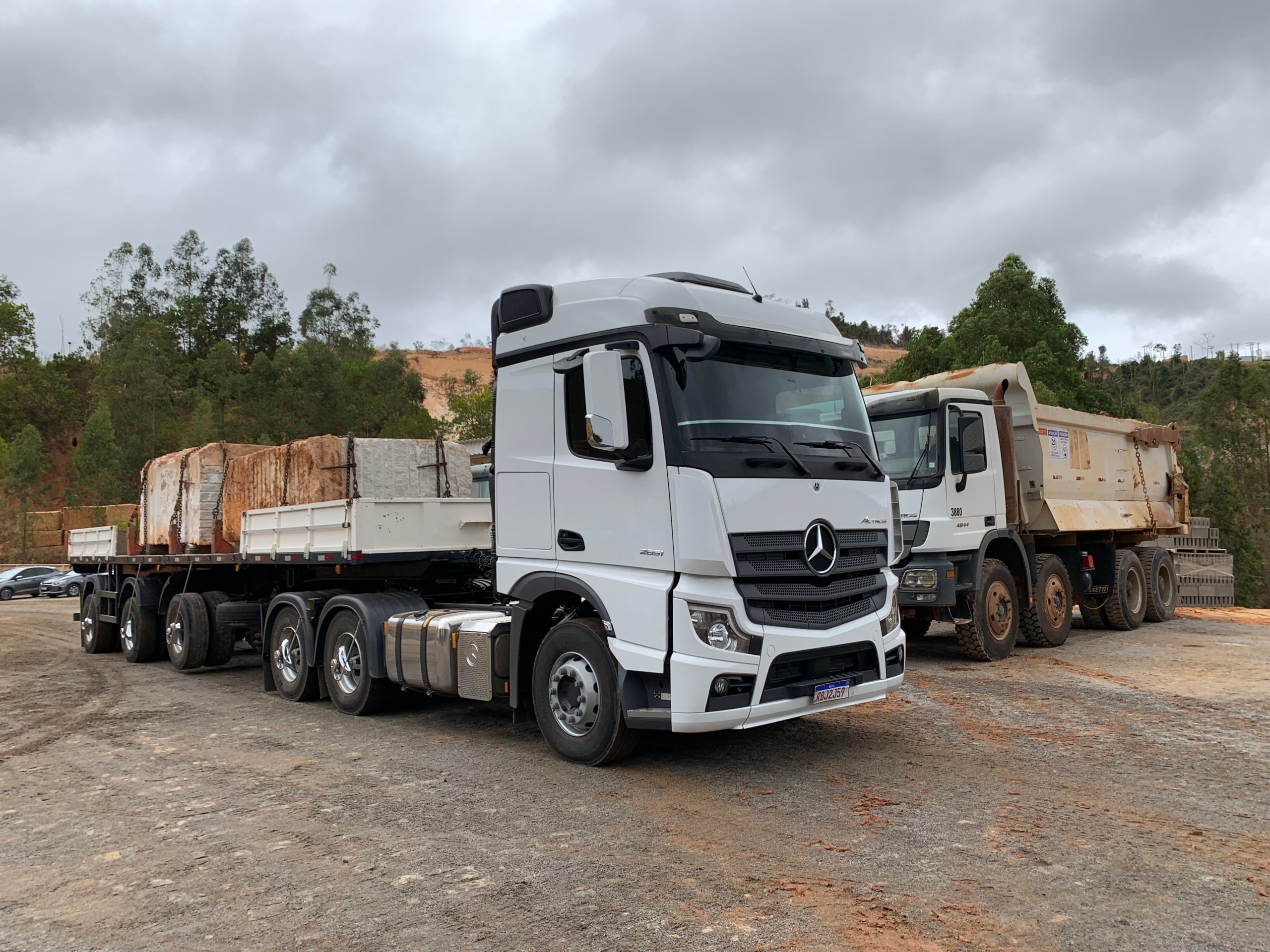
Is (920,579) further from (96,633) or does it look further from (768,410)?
(96,633)

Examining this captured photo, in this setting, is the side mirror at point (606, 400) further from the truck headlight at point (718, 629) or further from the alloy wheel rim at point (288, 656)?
the alloy wheel rim at point (288, 656)

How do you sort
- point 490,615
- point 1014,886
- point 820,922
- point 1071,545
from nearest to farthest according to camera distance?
point 820,922
point 1014,886
point 490,615
point 1071,545

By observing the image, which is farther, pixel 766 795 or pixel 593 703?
pixel 593 703

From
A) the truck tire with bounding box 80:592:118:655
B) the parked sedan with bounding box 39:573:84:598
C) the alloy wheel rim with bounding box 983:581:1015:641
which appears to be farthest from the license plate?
the parked sedan with bounding box 39:573:84:598

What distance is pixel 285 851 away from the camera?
16.3 ft

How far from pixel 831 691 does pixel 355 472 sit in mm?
5472

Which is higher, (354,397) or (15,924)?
(354,397)

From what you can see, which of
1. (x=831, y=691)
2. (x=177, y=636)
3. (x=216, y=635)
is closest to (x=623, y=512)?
(x=831, y=691)

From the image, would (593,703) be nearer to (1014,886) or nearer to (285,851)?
(285,851)

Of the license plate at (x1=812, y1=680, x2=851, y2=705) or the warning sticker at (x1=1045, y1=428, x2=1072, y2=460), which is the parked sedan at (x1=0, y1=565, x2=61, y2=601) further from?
the license plate at (x1=812, y1=680, x2=851, y2=705)

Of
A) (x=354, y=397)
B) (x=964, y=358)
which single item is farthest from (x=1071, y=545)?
(x=354, y=397)

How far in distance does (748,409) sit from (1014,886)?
308 centimetres

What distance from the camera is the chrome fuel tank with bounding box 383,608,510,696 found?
7512 millimetres

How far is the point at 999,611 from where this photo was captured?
1155 cm
